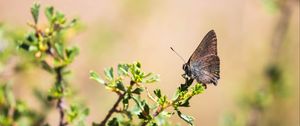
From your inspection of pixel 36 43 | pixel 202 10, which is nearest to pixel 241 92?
pixel 36 43

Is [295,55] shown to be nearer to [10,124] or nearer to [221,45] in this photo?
[221,45]

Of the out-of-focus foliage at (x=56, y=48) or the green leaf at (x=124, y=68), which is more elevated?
the out-of-focus foliage at (x=56, y=48)

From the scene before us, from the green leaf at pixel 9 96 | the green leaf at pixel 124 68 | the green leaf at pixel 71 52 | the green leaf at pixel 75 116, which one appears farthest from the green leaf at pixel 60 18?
the green leaf at pixel 9 96

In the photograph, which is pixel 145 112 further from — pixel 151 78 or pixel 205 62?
pixel 205 62

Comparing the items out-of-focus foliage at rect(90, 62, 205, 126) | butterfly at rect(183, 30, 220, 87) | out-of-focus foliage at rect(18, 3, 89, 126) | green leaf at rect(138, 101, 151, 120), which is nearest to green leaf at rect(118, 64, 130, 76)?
out-of-focus foliage at rect(90, 62, 205, 126)

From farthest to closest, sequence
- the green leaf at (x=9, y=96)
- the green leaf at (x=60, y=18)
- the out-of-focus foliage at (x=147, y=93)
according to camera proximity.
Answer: the green leaf at (x=9, y=96)
the green leaf at (x=60, y=18)
the out-of-focus foliage at (x=147, y=93)

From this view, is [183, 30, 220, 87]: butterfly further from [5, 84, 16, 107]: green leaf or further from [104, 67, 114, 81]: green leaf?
[5, 84, 16, 107]: green leaf

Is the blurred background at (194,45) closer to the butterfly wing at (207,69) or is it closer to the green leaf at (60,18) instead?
the green leaf at (60,18)

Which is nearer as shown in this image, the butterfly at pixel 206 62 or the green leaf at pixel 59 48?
the butterfly at pixel 206 62
